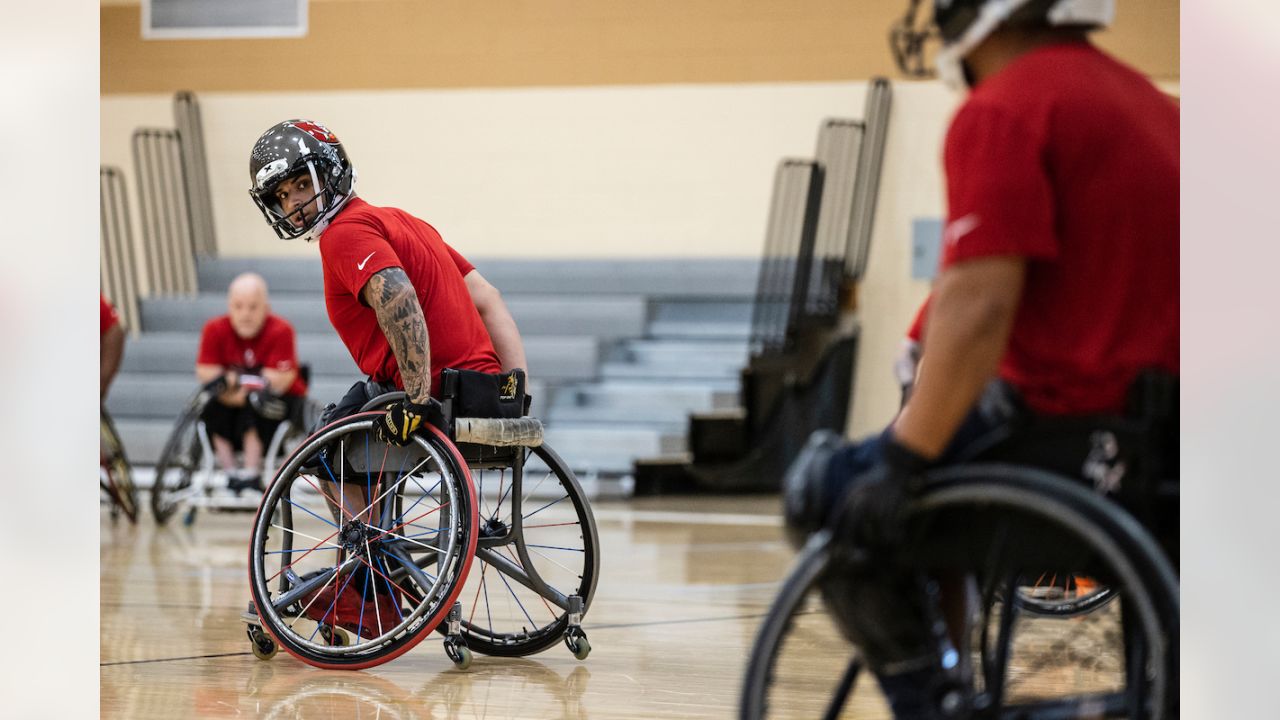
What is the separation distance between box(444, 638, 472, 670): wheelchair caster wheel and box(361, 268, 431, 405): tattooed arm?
1.77 feet

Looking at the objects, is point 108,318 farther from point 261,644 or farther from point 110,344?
point 261,644

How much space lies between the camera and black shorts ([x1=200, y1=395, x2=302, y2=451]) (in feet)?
19.6

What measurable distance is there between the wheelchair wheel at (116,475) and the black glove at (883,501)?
4.78 m

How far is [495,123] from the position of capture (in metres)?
4.84

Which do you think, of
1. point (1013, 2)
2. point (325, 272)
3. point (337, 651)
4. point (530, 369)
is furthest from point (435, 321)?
point (530, 369)

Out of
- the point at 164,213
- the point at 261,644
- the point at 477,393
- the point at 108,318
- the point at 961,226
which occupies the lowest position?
the point at 261,644

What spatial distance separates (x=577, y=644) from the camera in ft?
9.92

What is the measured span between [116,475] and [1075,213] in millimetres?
5282

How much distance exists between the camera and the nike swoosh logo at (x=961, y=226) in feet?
4.90

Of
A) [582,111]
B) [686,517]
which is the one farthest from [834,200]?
[582,111]

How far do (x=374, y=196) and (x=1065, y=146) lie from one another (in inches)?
100

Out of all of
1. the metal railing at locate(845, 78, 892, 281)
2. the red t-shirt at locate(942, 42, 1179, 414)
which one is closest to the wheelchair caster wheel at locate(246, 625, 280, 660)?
the red t-shirt at locate(942, 42, 1179, 414)

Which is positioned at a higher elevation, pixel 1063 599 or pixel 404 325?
pixel 404 325

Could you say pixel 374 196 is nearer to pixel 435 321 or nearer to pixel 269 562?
pixel 435 321
